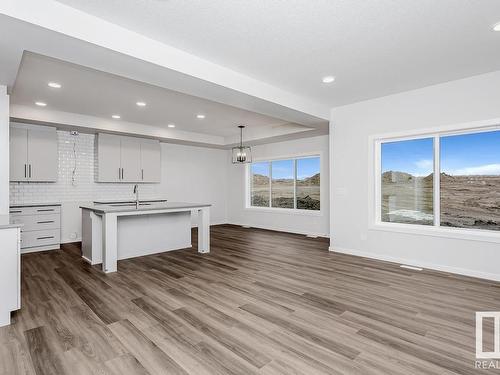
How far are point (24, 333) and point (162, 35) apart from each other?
2.98 meters

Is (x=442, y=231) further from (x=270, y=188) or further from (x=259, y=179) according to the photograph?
(x=259, y=179)

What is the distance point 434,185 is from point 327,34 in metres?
3.06

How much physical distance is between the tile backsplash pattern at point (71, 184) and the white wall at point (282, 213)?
357cm

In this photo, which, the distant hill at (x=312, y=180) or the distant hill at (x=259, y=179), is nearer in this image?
the distant hill at (x=312, y=180)

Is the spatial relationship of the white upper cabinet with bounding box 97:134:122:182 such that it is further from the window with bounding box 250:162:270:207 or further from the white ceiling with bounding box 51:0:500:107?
the white ceiling with bounding box 51:0:500:107

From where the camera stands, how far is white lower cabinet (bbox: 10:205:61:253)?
5316 millimetres

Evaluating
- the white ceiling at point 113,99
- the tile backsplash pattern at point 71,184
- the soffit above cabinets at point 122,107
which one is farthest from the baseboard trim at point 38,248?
the white ceiling at point 113,99

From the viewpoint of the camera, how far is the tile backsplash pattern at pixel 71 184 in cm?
578

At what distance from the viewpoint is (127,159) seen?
22.3ft

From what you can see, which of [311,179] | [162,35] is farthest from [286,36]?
[311,179]

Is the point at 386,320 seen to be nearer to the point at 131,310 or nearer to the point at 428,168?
the point at 131,310

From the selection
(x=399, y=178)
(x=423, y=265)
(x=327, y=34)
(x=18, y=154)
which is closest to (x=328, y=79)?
(x=327, y=34)

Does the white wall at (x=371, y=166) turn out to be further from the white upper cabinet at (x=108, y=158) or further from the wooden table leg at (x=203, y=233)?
the white upper cabinet at (x=108, y=158)

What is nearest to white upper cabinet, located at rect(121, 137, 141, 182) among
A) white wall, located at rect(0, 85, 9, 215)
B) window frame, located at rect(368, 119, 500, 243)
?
white wall, located at rect(0, 85, 9, 215)
